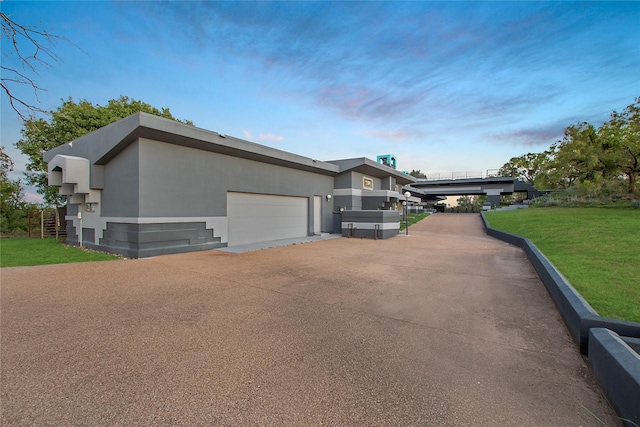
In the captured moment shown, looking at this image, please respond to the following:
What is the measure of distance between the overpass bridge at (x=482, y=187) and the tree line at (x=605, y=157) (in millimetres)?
15048

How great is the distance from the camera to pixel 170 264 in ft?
25.0

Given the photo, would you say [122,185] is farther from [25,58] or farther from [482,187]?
[482,187]

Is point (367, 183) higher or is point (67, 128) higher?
point (67, 128)

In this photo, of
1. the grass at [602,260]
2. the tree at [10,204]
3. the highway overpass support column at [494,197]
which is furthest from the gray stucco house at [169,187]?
the highway overpass support column at [494,197]

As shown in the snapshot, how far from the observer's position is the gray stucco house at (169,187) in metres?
8.65

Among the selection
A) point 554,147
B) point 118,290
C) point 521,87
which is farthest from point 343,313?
point 554,147

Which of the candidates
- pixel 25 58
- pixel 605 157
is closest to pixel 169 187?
pixel 25 58

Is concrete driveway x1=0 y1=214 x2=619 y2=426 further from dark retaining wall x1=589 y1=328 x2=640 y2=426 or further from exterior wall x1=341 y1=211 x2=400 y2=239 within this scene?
exterior wall x1=341 y1=211 x2=400 y2=239

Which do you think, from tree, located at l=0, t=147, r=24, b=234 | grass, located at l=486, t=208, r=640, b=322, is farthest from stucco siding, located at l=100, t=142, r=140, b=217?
tree, located at l=0, t=147, r=24, b=234

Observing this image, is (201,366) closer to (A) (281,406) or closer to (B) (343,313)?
(A) (281,406)

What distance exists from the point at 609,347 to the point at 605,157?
2145 cm

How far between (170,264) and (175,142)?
4.36m

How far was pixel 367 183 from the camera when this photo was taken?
20.0m

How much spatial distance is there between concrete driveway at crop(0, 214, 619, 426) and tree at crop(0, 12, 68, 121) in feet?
9.31
